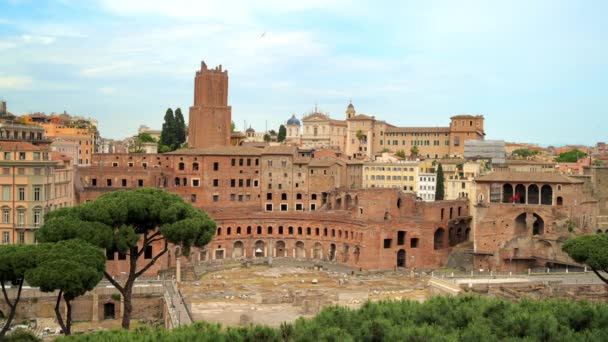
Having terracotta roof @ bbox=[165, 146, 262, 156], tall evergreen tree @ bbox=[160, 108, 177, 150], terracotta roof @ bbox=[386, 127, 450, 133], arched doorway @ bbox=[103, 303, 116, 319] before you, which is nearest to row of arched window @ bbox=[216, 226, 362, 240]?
terracotta roof @ bbox=[165, 146, 262, 156]

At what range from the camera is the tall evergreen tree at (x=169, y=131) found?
306 ft

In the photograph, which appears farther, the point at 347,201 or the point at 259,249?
the point at 347,201

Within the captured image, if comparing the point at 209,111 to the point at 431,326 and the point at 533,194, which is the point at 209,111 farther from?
the point at 431,326

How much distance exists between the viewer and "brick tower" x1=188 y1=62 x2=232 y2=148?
8556 cm

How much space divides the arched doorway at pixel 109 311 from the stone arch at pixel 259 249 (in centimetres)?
2544

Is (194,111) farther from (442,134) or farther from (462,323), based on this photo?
(462,323)

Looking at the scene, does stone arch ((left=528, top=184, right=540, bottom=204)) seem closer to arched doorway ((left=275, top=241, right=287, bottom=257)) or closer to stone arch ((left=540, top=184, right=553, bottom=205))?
stone arch ((left=540, top=184, right=553, bottom=205))

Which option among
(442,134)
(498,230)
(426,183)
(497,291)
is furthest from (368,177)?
(497,291)

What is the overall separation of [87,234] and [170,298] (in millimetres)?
11063

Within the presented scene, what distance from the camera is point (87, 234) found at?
34188mm


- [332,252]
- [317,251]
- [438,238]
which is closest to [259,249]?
[317,251]

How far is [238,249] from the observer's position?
68500 mm

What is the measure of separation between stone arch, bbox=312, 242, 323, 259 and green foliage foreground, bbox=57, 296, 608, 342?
38.2m

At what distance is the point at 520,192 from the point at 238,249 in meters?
27.0
